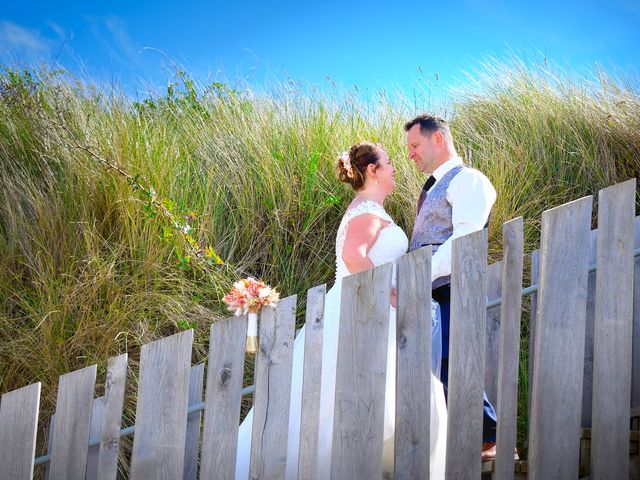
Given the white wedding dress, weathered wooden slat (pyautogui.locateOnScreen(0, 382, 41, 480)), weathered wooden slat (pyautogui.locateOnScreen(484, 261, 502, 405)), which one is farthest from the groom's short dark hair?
weathered wooden slat (pyautogui.locateOnScreen(0, 382, 41, 480))

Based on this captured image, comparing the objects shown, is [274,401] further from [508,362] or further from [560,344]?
[560,344]

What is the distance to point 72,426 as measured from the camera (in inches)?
146

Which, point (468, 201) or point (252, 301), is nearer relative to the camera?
point (252, 301)

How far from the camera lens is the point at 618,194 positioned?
11.9ft

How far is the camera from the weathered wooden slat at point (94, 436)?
12.2 feet

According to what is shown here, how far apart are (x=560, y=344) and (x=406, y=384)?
72 centimetres

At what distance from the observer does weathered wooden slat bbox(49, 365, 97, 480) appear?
366cm

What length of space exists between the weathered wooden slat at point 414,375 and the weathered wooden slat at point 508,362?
0.31 m

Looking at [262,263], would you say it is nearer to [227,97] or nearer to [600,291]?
[227,97]

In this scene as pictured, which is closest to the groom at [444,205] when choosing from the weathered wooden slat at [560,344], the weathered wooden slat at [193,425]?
the weathered wooden slat at [560,344]

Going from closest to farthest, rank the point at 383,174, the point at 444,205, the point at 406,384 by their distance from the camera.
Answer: the point at 406,384 < the point at 444,205 < the point at 383,174

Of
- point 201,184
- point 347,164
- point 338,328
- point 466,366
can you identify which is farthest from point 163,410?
point 201,184

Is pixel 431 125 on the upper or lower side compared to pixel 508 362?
upper

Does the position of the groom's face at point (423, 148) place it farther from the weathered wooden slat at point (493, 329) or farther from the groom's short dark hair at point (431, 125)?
the weathered wooden slat at point (493, 329)
